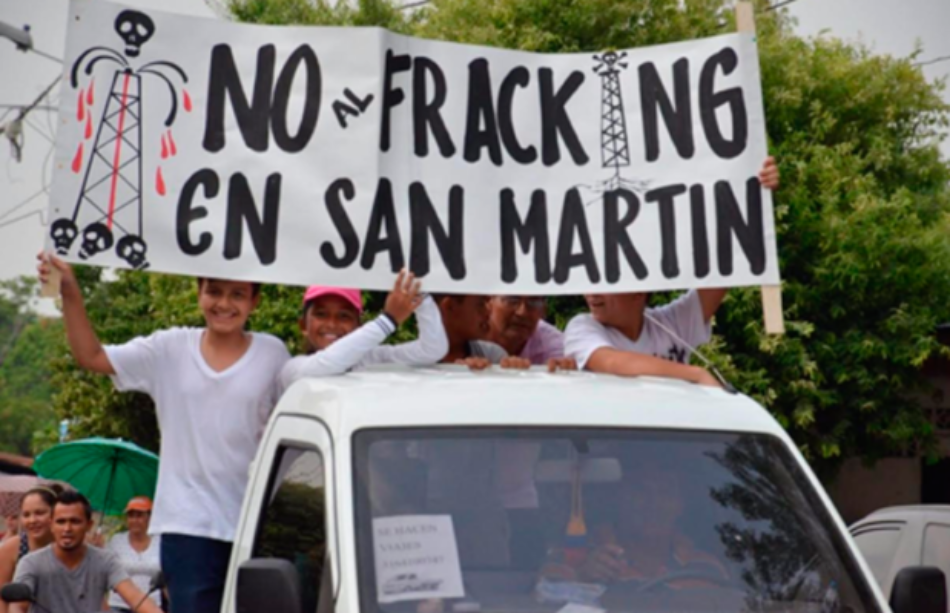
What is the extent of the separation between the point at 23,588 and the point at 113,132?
2.83 metres

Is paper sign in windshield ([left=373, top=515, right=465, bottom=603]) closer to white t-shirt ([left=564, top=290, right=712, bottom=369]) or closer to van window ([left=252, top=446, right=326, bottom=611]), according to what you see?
van window ([left=252, top=446, right=326, bottom=611])

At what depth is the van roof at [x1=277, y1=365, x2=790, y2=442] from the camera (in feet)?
14.7

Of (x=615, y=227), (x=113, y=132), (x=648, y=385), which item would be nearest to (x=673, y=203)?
(x=615, y=227)

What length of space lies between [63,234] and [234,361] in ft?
2.35

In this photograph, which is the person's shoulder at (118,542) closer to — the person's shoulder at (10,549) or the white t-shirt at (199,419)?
the person's shoulder at (10,549)

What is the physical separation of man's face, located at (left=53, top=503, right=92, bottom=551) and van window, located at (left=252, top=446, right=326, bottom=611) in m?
3.79

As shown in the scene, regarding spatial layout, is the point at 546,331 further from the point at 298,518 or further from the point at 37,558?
the point at 37,558

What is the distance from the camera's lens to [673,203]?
→ 5.84 m

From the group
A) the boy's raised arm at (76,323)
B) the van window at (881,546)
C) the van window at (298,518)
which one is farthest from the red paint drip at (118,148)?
the van window at (881,546)

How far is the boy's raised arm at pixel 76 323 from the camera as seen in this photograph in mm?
5457

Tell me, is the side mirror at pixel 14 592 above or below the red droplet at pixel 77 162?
below

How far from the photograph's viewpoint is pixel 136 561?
11.2m

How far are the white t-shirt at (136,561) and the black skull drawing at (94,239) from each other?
5.17m

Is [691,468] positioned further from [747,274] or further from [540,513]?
[747,274]
